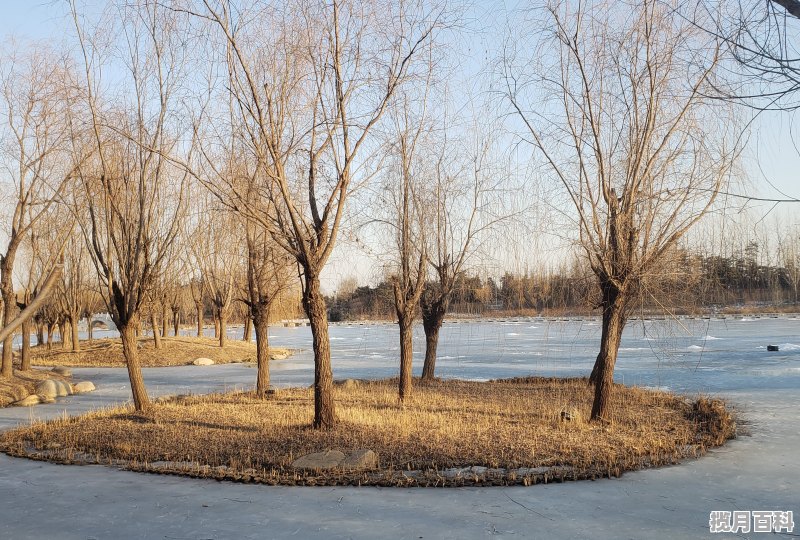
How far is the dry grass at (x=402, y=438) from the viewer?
6711 mm

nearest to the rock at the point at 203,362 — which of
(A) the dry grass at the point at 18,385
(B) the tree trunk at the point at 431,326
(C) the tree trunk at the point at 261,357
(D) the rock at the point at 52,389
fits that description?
(A) the dry grass at the point at 18,385

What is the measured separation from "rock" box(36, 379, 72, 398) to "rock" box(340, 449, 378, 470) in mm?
10537

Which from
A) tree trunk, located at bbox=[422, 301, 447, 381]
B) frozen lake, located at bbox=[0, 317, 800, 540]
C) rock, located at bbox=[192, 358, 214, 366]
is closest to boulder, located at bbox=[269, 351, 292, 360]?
rock, located at bbox=[192, 358, 214, 366]

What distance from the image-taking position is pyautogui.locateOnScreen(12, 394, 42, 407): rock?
13705mm

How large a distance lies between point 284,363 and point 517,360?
858 centimetres

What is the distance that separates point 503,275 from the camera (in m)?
15.4

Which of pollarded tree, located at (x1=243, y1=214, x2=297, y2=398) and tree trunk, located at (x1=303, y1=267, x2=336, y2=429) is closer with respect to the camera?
tree trunk, located at (x1=303, y1=267, x2=336, y2=429)

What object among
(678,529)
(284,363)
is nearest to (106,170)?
(678,529)

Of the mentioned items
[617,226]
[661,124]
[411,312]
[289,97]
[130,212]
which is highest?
[289,97]

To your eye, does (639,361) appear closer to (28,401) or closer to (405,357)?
(405,357)

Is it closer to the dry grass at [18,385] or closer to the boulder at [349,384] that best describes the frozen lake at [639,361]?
the boulder at [349,384]

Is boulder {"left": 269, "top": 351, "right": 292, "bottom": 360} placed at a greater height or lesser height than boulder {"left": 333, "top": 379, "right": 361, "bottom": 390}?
lesser

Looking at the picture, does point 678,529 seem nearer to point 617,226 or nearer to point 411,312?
point 617,226

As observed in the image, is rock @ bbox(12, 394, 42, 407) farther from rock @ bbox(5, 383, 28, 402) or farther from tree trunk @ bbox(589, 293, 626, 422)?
tree trunk @ bbox(589, 293, 626, 422)
